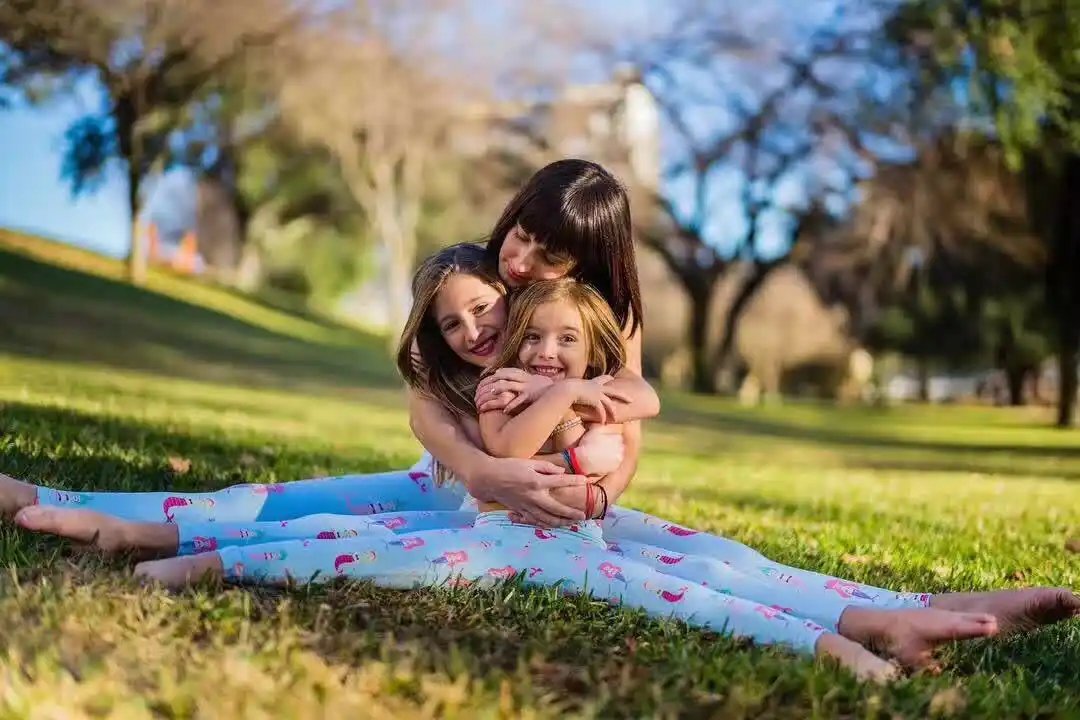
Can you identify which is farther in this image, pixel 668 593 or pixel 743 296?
pixel 743 296

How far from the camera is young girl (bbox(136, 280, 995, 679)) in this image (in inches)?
109

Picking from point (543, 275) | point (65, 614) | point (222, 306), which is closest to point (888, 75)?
point (222, 306)

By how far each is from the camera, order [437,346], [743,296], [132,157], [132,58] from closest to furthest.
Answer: [437,346]
[132,58]
[132,157]
[743,296]

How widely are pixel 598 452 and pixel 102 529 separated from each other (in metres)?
1.43

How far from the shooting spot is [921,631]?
2734 mm

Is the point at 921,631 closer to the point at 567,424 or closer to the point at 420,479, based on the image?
the point at 567,424

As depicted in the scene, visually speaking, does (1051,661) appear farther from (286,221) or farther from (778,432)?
(286,221)

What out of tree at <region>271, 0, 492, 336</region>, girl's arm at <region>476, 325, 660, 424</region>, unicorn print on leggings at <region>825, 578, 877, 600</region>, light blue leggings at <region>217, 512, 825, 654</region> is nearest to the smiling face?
girl's arm at <region>476, 325, 660, 424</region>

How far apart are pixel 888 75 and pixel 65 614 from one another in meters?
23.1

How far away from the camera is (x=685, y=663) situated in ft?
8.16

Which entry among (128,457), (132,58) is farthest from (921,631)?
(132,58)

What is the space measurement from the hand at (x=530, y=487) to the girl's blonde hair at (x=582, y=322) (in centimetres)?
36

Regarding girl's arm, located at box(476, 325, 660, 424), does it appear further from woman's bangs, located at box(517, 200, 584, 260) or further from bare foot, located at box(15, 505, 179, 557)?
bare foot, located at box(15, 505, 179, 557)

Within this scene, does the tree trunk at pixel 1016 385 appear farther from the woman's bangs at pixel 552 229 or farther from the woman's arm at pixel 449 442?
the woman's arm at pixel 449 442
